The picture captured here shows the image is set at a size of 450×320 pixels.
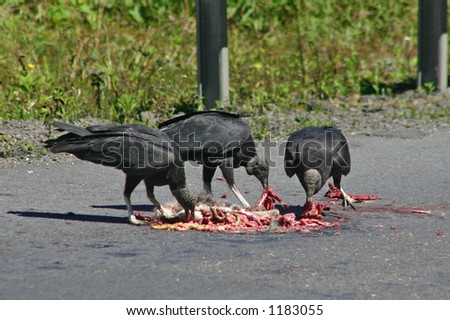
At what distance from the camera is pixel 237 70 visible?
12023 mm

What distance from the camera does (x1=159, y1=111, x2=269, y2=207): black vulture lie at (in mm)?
7113

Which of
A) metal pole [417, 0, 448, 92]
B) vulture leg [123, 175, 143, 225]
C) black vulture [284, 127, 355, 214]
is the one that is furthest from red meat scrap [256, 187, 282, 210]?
metal pole [417, 0, 448, 92]

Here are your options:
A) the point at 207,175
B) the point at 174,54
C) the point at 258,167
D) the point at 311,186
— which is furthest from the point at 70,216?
the point at 174,54

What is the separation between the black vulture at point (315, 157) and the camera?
6980mm

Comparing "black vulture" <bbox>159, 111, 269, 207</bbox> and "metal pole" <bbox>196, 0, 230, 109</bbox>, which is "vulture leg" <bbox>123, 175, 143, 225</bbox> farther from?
"metal pole" <bbox>196, 0, 230, 109</bbox>

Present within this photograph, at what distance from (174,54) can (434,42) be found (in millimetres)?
3434

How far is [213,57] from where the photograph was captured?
10.9 meters

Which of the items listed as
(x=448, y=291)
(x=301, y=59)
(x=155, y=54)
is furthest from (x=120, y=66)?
(x=448, y=291)

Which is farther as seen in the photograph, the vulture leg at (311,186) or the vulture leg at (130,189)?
the vulture leg at (311,186)

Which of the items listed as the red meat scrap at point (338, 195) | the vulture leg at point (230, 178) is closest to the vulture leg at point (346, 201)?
the red meat scrap at point (338, 195)

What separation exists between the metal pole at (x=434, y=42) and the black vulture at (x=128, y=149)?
572 centimetres

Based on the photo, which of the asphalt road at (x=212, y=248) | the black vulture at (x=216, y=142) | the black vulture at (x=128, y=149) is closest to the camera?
the asphalt road at (x=212, y=248)

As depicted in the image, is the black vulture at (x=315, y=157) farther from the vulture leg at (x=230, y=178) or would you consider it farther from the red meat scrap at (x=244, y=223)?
the vulture leg at (x=230, y=178)

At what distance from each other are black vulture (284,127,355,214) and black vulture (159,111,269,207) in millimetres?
386
